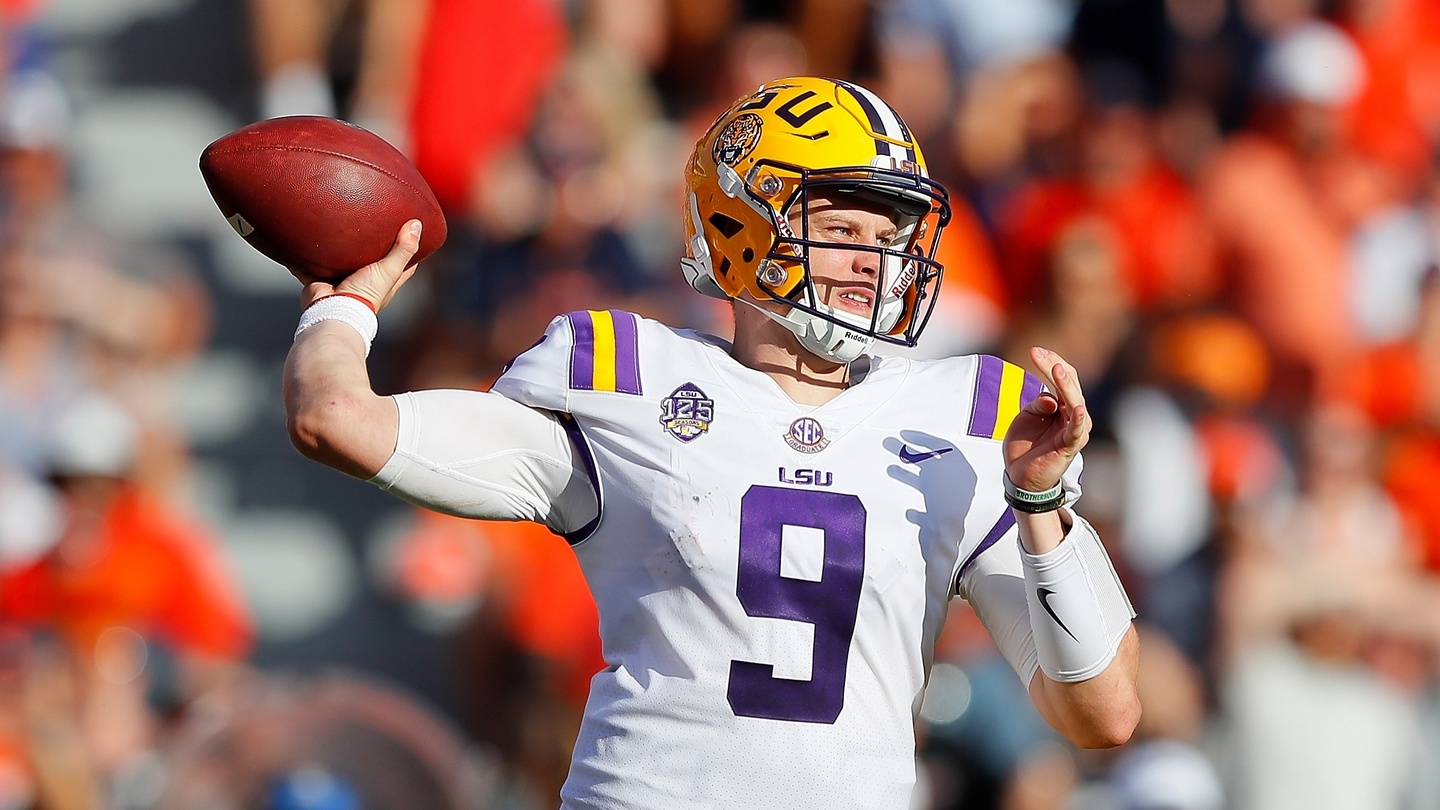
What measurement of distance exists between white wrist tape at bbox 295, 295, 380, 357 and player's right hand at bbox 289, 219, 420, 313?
30 millimetres

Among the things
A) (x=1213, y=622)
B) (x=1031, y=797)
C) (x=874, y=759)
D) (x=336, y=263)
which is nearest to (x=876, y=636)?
(x=874, y=759)

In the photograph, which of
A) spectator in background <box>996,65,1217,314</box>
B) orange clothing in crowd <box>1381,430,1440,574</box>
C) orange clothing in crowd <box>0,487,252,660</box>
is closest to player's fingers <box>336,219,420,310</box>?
orange clothing in crowd <box>0,487,252,660</box>

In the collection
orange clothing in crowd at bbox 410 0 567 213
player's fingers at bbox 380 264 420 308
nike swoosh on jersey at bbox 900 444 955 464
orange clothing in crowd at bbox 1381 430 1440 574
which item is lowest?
orange clothing in crowd at bbox 1381 430 1440 574

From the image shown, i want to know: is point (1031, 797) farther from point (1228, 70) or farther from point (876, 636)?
point (1228, 70)

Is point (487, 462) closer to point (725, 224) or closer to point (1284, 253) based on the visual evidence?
point (725, 224)

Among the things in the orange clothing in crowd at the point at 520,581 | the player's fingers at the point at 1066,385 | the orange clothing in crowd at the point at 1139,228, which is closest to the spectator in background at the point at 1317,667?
the orange clothing in crowd at the point at 1139,228

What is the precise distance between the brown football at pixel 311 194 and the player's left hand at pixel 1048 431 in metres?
1.02

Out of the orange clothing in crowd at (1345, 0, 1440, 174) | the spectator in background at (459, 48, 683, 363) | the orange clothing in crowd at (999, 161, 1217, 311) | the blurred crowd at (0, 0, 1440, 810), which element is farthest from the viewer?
the orange clothing in crowd at (1345, 0, 1440, 174)

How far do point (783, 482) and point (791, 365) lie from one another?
27cm

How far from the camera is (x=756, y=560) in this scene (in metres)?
2.72

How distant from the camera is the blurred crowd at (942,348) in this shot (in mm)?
5508

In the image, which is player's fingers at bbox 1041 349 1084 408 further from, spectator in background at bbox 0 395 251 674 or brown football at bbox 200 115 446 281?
spectator in background at bbox 0 395 251 674

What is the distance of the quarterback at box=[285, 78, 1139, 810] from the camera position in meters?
2.69

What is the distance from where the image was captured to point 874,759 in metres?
2.73
